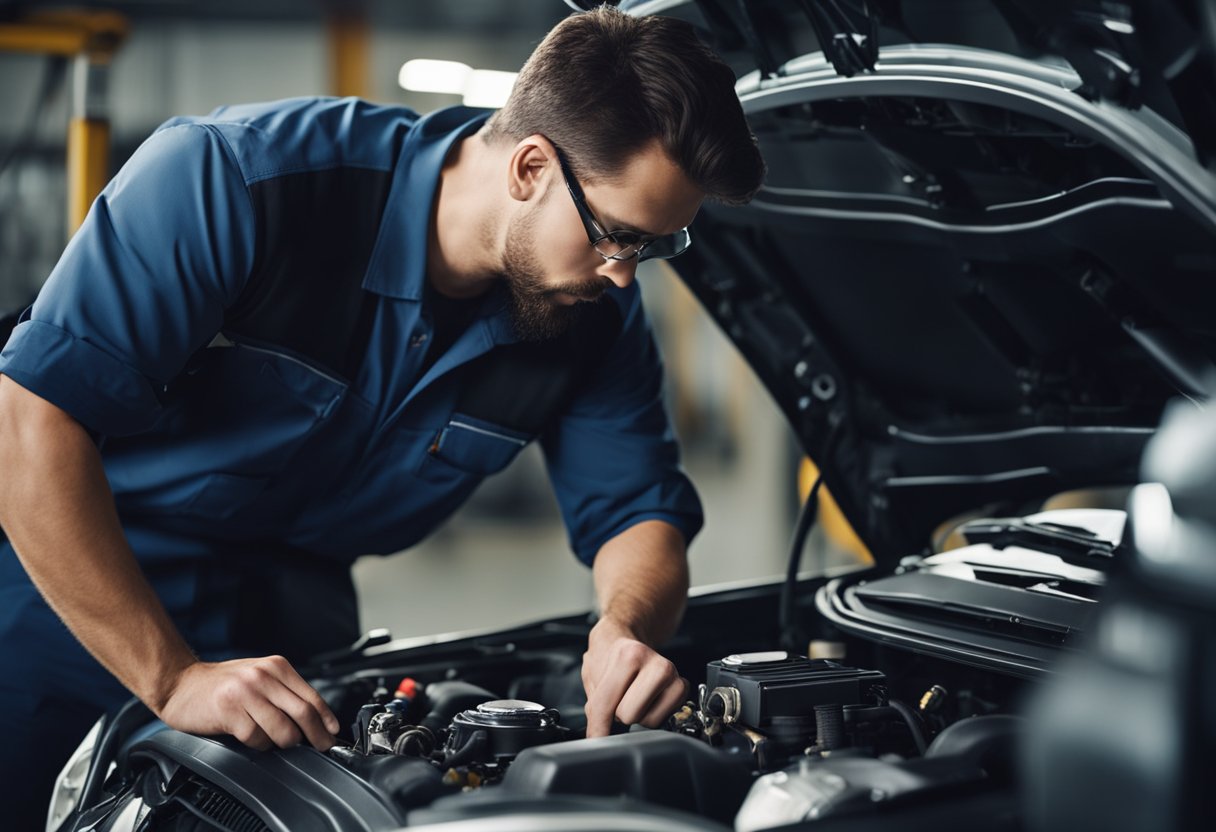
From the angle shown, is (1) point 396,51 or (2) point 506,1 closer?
(2) point 506,1

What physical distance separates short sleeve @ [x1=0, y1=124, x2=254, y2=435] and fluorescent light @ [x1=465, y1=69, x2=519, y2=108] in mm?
6523

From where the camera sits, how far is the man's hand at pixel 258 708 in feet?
4.13

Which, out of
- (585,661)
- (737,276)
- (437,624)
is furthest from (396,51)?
(585,661)

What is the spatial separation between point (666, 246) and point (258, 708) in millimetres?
790

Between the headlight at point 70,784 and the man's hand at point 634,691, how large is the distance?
667 mm

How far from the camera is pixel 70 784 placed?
1.56m

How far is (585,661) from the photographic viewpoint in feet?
5.05

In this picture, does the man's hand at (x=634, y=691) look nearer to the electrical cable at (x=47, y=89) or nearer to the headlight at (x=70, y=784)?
the headlight at (x=70, y=784)

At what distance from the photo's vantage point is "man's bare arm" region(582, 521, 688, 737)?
1399mm

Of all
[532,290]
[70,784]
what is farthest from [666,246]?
[70,784]

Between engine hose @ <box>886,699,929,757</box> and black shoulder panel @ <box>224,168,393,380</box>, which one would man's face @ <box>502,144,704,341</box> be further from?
engine hose @ <box>886,699,929,757</box>

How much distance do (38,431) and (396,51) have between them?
23.4ft

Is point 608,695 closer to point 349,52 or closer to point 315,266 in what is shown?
point 315,266

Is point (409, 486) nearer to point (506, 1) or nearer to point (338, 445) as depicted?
point (338, 445)
